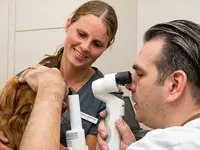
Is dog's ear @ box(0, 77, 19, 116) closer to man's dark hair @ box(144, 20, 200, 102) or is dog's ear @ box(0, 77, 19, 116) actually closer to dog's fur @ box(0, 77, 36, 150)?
dog's fur @ box(0, 77, 36, 150)

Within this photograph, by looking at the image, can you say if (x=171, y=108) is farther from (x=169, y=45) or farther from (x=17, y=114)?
(x=17, y=114)

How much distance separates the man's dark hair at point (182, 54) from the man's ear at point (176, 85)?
19 mm

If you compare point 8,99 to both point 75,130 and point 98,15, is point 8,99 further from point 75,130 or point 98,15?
point 98,15

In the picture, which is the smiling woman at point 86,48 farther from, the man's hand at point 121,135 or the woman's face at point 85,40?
the man's hand at point 121,135

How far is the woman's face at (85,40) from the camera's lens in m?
1.67

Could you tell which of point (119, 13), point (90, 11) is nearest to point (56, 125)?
point (90, 11)

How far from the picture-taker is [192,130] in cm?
84

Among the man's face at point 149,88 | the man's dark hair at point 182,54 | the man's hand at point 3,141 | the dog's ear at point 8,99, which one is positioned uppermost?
the man's dark hair at point 182,54

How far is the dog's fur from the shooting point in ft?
4.24

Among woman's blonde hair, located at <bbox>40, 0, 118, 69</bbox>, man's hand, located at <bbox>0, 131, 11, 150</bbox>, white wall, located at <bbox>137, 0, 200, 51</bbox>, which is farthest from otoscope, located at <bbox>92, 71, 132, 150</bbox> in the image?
white wall, located at <bbox>137, 0, 200, 51</bbox>

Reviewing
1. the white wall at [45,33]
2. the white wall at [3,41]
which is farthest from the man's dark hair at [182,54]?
the white wall at [3,41]

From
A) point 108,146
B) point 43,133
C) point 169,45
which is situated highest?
point 169,45

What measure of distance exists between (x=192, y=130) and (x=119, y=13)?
5.85 feet

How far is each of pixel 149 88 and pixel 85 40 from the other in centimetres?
70
